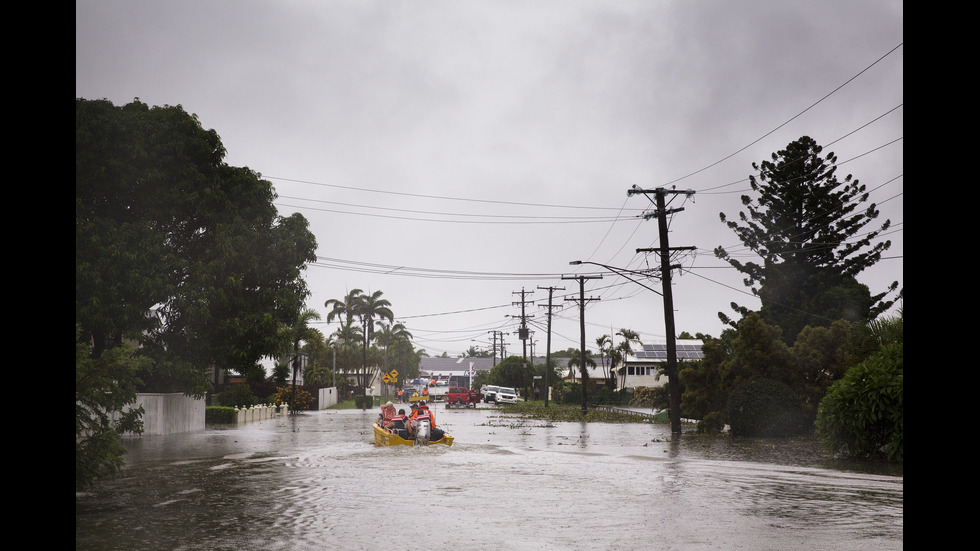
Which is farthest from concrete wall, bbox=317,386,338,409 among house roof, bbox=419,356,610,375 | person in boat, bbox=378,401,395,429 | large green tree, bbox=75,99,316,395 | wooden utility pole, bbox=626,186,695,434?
house roof, bbox=419,356,610,375

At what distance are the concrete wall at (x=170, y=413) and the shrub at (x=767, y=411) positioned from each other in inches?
901

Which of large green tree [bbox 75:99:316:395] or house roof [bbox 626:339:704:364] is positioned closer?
large green tree [bbox 75:99:316:395]

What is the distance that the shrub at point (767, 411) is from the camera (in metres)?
30.4

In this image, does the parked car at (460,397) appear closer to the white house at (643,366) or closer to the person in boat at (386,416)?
the white house at (643,366)

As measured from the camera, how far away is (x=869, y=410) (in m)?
19.9

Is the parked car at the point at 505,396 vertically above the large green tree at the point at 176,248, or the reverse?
the large green tree at the point at 176,248

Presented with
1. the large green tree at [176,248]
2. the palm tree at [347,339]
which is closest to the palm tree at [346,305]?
the palm tree at [347,339]

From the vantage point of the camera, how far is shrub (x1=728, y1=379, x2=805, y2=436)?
3041cm

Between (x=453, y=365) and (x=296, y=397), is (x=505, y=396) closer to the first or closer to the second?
(x=296, y=397)

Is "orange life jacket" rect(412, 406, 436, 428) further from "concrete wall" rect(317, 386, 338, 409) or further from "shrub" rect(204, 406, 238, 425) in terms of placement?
"concrete wall" rect(317, 386, 338, 409)

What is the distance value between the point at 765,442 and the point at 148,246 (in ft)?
70.9

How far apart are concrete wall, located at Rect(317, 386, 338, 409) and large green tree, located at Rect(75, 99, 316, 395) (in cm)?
3741
